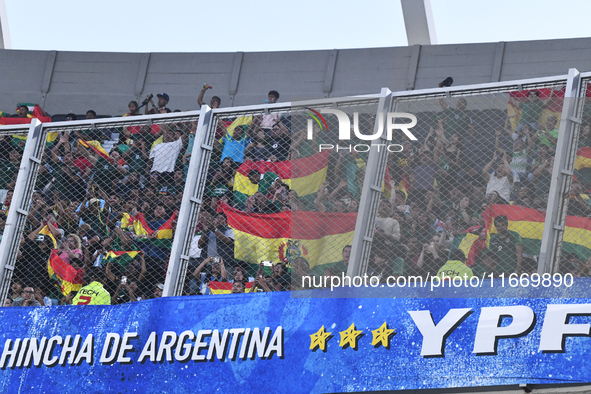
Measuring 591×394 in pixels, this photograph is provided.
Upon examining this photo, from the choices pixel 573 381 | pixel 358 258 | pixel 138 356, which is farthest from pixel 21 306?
pixel 573 381

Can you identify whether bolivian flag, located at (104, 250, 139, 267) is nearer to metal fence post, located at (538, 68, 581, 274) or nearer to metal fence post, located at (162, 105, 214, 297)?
metal fence post, located at (162, 105, 214, 297)

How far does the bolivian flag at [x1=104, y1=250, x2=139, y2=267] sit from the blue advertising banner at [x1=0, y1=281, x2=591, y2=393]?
398mm

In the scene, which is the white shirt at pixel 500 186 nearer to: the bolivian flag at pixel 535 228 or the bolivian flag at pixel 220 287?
the bolivian flag at pixel 535 228

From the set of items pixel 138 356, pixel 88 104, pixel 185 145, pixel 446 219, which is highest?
pixel 88 104

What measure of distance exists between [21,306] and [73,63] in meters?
11.1

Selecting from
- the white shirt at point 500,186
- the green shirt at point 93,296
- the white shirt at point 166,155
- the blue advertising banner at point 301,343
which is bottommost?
the blue advertising banner at point 301,343

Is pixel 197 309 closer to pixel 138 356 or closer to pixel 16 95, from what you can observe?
pixel 138 356

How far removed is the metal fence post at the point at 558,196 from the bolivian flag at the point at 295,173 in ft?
5.63

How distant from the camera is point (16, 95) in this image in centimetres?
1748

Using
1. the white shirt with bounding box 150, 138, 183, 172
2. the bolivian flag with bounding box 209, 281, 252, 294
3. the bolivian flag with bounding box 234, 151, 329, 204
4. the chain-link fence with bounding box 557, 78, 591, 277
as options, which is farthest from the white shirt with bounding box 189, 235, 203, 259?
the chain-link fence with bounding box 557, 78, 591, 277

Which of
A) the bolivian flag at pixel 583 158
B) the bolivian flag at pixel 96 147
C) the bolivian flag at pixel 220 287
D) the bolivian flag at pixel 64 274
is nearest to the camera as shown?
the bolivian flag at pixel 583 158

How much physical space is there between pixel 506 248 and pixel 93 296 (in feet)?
11.9

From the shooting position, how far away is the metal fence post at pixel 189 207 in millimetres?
7008

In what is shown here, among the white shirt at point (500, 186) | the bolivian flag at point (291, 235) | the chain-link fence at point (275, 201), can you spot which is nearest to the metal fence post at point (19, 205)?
the chain-link fence at point (275, 201)
